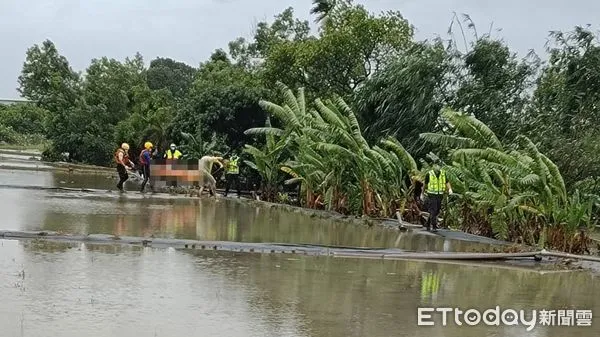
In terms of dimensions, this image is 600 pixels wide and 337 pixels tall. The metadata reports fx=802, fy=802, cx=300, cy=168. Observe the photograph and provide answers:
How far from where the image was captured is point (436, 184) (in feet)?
55.7

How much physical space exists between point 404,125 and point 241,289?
50.6 feet

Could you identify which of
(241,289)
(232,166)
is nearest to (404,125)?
(232,166)

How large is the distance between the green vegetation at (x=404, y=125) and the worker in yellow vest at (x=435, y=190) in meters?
0.34

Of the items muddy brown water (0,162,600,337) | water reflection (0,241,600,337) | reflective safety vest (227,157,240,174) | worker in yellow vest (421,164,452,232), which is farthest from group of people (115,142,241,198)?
water reflection (0,241,600,337)

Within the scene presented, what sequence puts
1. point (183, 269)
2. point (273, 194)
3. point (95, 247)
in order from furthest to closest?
point (273, 194) < point (95, 247) < point (183, 269)

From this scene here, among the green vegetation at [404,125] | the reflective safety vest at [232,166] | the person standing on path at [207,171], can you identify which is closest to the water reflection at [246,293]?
the green vegetation at [404,125]

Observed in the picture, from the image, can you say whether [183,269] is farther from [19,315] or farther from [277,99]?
[277,99]

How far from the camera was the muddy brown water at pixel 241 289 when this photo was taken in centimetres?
760

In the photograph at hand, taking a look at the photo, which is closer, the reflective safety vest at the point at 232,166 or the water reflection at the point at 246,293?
the water reflection at the point at 246,293

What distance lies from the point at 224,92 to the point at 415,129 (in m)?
10.5

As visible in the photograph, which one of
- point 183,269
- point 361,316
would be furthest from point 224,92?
point 361,316

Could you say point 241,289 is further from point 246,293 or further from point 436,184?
point 436,184

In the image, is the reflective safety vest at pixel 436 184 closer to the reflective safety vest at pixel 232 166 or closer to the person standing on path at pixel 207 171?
the person standing on path at pixel 207 171

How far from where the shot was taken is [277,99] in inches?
1257
